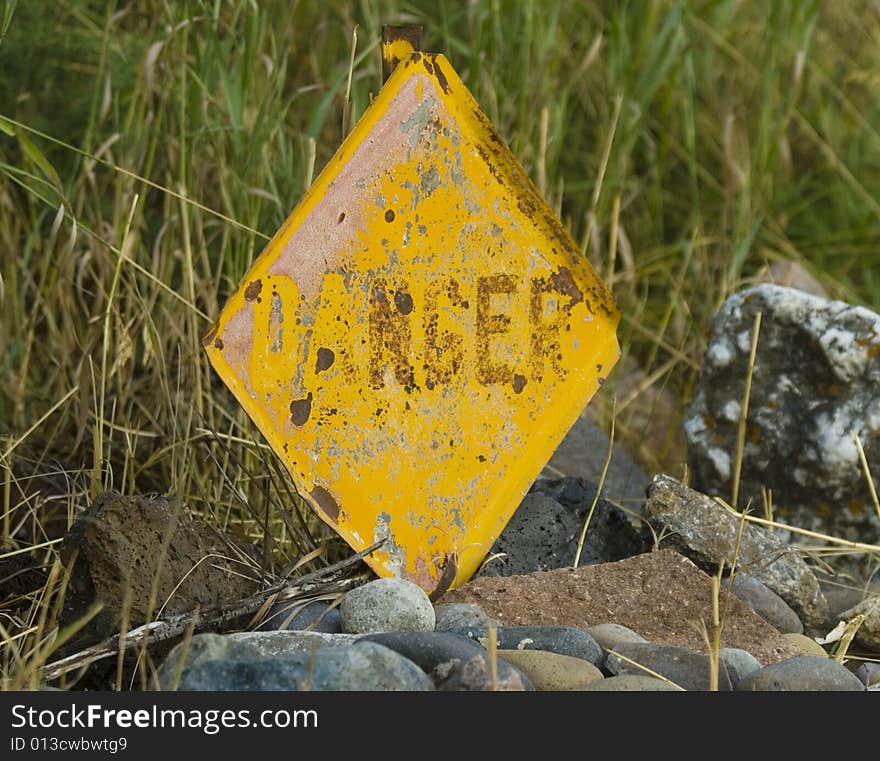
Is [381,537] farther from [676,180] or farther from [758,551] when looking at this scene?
[676,180]

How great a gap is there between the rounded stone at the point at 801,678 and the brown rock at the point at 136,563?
85cm

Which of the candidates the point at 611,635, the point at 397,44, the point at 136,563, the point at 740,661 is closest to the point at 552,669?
the point at 611,635

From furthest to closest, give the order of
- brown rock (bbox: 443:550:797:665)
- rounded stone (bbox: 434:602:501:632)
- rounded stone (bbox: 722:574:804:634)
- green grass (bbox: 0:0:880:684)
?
green grass (bbox: 0:0:880:684) → rounded stone (bbox: 722:574:804:634) → brown rock (bbox: 443:550:797:665) → rounded stone (bbox: 434:602:501:632)

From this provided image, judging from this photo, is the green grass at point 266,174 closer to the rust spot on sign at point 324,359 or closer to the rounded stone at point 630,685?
the rust spot on sign at point 324,359

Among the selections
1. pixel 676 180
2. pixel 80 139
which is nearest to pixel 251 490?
pixel 80 139

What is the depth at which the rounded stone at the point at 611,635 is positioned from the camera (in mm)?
2082

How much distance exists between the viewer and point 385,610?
209cm

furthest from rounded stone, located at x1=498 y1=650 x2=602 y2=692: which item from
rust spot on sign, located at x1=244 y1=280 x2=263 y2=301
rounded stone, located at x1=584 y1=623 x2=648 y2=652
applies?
rust spot on sign, located at x1=244 y1=280 x2=263 y2=301

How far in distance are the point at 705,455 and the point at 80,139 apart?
6.17ft

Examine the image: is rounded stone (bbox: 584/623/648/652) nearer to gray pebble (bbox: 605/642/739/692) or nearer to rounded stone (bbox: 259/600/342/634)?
gray pebble (bbox: 605/642/739/692)

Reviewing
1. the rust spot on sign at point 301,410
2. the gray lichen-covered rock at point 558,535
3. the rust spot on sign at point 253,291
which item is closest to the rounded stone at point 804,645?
the gray lichen-covered rock at point 558,535

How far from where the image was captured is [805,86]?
450 centimetres

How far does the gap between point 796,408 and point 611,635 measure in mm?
969

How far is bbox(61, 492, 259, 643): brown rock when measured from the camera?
81.4 inches
